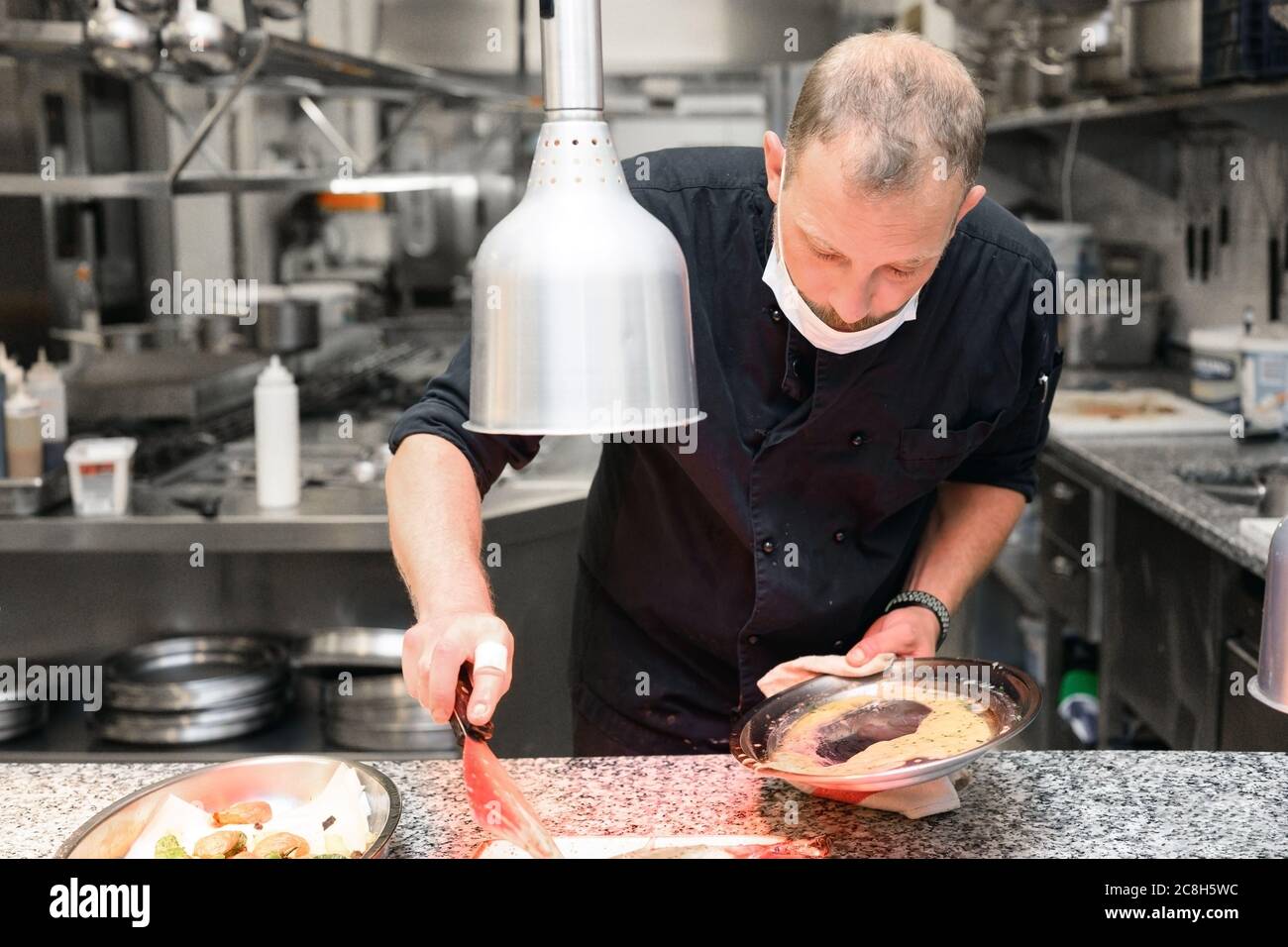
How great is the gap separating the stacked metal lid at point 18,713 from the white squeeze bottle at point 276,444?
65 cm

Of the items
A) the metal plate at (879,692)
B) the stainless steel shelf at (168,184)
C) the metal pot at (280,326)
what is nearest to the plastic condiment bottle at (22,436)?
the stainless steel shelf at (168,184)

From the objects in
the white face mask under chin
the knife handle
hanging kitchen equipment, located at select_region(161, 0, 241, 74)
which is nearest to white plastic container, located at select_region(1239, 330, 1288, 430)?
the white face mask under chin

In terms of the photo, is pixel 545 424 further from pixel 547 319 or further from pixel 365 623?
pixel 365 623

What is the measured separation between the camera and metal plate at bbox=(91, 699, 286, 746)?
2.83 metres

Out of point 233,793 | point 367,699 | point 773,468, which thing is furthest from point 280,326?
point 233,793

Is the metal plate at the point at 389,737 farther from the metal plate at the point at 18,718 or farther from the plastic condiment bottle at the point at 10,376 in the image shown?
the plastic condiment bottle at the point at 10,376

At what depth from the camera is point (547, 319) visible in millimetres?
928

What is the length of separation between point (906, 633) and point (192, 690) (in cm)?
161

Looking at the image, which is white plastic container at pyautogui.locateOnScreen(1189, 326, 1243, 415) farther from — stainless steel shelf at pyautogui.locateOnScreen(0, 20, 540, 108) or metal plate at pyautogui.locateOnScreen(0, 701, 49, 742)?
metal plate at pyautogui.locateOnScreen(0, 701, 49, 742)

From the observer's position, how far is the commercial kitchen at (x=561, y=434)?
1319mm

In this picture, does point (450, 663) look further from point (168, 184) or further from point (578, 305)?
point (168, 184)
